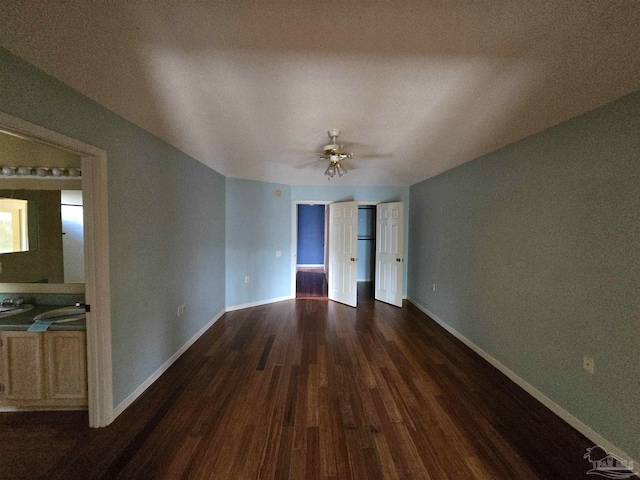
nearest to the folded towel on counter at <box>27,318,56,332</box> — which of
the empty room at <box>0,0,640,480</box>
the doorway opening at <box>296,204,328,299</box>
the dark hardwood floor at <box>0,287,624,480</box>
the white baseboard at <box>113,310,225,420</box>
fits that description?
the empty room at <box>0,0,640,480</box>

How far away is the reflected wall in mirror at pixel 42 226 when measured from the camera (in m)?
2.19

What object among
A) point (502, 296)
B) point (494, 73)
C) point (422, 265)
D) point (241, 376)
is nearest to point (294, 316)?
point (241, 376)

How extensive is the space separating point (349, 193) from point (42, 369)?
4.71 meters

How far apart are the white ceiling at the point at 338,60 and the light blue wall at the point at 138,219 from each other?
134 millimetres

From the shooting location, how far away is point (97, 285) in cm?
181

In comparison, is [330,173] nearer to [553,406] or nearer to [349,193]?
[349,193]

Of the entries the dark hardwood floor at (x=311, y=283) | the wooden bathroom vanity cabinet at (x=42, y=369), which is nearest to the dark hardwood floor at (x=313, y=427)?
the wooden bathroom vanity cabinet at (x=42, y=369)

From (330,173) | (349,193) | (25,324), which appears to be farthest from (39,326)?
(349,193)

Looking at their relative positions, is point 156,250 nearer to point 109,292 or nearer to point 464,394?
point 109,292

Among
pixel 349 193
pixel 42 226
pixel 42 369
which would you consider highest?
pixel 349 193

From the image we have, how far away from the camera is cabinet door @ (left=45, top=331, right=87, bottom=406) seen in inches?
75.4

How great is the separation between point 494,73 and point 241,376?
10.6 ft

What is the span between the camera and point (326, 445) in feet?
5.59

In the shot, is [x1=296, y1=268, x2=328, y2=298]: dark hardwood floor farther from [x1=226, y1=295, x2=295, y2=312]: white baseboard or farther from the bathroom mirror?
the bathroom mirror
